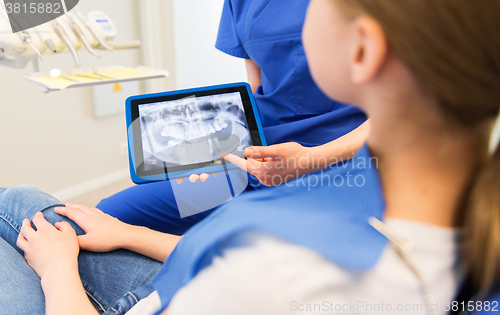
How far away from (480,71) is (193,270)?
330 mm

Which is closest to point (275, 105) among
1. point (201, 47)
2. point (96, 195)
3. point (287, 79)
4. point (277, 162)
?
point (287, 79)

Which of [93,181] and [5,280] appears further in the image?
[93,181]

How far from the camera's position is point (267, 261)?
1.12ft

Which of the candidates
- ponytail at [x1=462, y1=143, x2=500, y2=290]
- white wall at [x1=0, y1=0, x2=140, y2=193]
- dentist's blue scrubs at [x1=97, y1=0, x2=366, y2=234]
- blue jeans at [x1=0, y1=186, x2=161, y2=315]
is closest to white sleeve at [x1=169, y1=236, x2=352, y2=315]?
ponytail at [x1=462, y1=143, x2=500, y2=290]

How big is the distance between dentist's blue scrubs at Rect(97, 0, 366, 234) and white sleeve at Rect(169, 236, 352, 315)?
54 centimetres

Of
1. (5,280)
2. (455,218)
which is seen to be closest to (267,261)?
(455,218)

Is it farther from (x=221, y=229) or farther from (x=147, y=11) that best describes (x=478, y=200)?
(x=147, y=11)

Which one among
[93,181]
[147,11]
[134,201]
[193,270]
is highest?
[147,11]

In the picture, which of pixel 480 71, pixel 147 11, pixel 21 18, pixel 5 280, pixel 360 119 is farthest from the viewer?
pixel 147 11

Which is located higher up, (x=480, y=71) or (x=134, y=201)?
(x=480, y=71)

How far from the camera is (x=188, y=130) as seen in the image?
82 centimetres

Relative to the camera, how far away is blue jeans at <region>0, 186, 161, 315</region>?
0.59 meters

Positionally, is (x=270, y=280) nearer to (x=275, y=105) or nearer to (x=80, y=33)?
(x=275, y=105)

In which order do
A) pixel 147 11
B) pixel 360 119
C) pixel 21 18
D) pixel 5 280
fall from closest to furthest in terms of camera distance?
1. pixel 5 280
2. pixel 21 18
3. pixel 360 119
4. pixel 147 11
